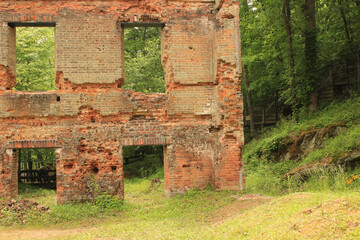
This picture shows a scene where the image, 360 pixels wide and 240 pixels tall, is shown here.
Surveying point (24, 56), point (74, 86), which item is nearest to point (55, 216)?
point (74, 86)

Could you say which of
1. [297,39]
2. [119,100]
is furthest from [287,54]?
[119,100]

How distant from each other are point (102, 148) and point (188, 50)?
3.87m

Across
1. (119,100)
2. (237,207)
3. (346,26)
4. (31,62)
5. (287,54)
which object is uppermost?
(346,26)

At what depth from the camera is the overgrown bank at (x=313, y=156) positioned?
898cm

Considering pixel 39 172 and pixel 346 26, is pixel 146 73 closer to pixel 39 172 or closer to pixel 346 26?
pixel 39 172

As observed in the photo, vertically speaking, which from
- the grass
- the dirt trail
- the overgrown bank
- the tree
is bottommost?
the dirt trail

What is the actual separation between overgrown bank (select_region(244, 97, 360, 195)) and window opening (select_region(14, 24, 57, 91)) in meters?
10.3

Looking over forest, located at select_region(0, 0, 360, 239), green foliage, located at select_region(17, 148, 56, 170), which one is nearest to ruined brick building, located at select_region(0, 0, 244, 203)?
forest, located at select_region(0, 0, 360, 239)

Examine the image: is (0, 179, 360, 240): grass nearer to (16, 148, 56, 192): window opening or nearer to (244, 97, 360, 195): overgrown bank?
(244, 97, 360, 195): overgrown bank

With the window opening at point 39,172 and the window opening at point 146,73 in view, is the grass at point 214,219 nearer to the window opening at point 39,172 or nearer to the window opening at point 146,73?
the window opening at point 39,172

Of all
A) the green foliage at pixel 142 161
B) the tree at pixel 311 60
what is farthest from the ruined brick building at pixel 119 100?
the green foliage at pixel 142 161

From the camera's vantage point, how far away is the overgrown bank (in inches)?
353

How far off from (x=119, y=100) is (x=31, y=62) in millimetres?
7769

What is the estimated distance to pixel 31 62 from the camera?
49.7 feet
